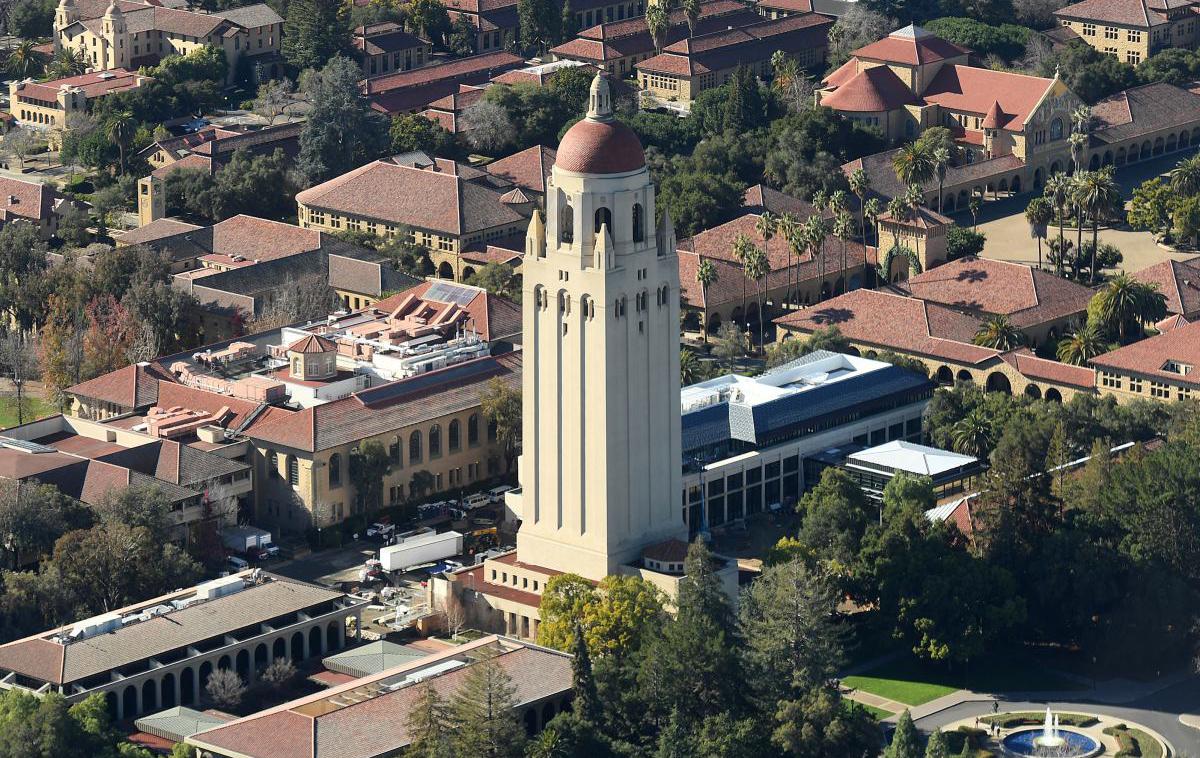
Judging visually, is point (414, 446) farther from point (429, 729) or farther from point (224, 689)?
point (429, 729)

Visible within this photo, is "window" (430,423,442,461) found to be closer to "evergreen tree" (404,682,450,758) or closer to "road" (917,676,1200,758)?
"road" (917,676,1200,758)

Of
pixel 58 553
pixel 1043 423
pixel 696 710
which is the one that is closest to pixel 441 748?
pixel 696 710

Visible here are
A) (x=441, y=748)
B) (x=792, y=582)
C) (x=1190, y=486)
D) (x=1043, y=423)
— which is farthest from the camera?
(x=1043, y=423)

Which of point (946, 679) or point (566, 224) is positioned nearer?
point (946, 679)

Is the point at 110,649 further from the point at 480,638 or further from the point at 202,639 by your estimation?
the point at 480,638

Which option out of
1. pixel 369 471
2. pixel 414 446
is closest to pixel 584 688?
pixel 369 471

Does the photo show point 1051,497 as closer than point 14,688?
No

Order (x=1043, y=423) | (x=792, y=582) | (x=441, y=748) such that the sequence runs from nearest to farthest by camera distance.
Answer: (x=441, y=748) → (x=792, y=582) → (x=1043, y=423)
